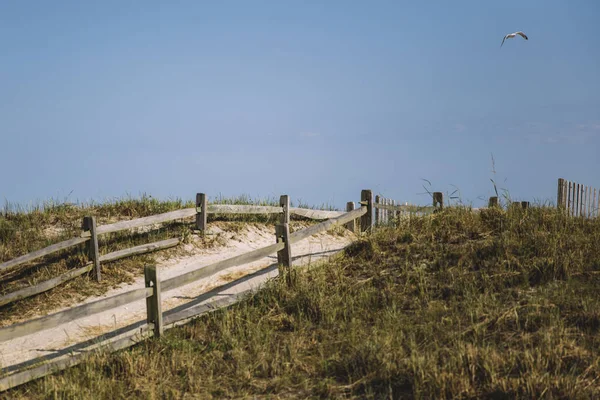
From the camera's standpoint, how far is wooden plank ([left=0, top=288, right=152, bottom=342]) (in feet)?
20.7

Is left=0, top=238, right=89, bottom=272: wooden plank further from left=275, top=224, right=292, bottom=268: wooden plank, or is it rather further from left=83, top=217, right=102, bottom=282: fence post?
left=275, top=224, right=292, bottom=268: wooden plank

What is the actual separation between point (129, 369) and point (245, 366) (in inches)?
56.3

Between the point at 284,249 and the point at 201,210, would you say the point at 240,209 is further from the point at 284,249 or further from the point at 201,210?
the point at 284,249

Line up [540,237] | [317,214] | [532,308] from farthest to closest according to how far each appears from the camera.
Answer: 1. [317,214]
2. [540,237]
3. [532,308]

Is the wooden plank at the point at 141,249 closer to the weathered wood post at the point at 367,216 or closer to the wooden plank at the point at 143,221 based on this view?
the wooden plank at the point at 143,221

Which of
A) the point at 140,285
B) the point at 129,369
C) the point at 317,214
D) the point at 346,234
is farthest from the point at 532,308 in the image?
the point at 317,214

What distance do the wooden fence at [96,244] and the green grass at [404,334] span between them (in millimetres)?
4232

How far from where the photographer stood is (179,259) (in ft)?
43.2

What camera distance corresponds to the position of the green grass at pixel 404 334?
5938 millimetres

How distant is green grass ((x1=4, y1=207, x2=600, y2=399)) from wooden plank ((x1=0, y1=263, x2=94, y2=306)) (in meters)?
4.17

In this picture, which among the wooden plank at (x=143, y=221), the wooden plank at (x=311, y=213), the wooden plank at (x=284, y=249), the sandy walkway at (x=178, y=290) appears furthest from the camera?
the wooden plank at (x=311, y=213)

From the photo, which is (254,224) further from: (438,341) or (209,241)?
(438,341)

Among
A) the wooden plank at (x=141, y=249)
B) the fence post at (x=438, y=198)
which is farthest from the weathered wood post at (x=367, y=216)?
the wooden plank at (x=141, y=249)

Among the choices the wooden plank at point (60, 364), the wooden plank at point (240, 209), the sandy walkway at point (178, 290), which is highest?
the wooden plank at point (240, 209)
